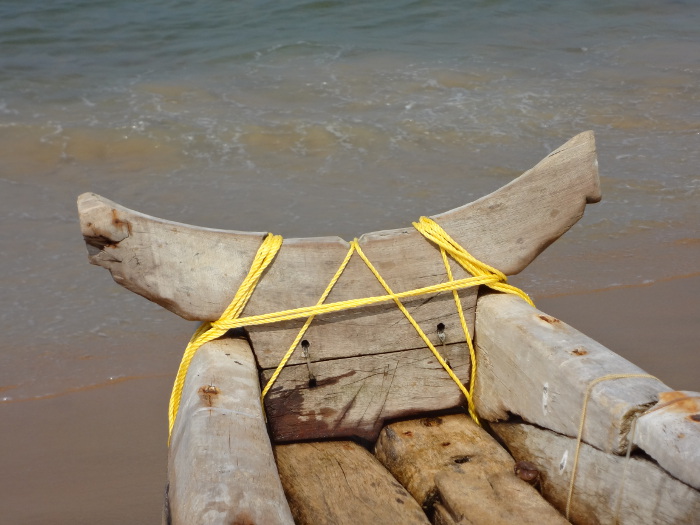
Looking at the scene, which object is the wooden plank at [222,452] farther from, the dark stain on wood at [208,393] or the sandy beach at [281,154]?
the sandy beach at [281,154]

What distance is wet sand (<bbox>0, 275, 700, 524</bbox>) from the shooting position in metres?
3.15

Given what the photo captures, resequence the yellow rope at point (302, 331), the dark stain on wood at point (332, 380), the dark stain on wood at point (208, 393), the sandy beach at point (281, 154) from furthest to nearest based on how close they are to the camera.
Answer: the sandy beach at point (281, 154)
the dark stain on wood at point (332, 380)
the yellow rope at point (302, 331)
the dark stain on wood at point (208, 393)

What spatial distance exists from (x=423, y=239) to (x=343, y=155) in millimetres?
4850

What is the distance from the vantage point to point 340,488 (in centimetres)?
227

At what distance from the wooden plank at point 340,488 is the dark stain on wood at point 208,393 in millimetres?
396

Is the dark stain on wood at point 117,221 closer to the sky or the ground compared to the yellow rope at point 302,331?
closer to the sky

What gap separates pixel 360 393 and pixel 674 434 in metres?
1.09

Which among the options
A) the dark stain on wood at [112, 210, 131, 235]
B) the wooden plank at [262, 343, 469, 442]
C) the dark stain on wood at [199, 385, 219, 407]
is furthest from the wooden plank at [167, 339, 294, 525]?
the dark stain on wood at [112, 210, 131, 235]

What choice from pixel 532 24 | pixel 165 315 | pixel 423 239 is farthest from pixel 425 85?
pixel 423 239

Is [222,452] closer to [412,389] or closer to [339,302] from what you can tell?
[339,302]

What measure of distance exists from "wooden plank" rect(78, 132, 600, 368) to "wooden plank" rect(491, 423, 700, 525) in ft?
1.48

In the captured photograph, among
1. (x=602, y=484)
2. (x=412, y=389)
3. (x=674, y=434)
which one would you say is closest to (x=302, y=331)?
(x=412, y=389)

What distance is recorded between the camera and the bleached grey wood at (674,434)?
1609mm

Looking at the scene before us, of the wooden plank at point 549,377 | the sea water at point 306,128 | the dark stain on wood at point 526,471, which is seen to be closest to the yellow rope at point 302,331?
the wooden plank at point 549,377
